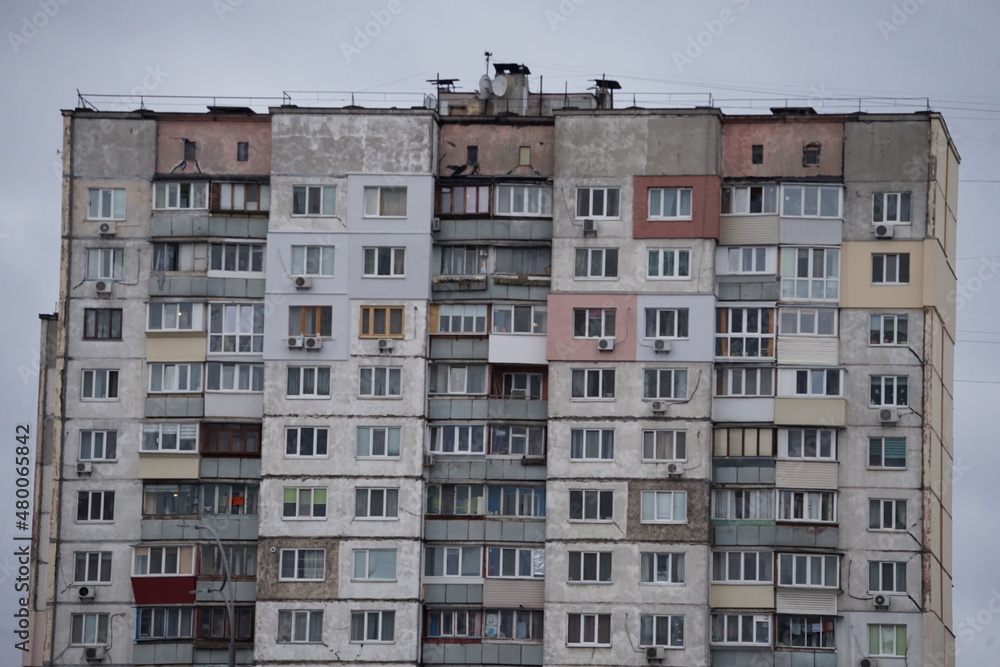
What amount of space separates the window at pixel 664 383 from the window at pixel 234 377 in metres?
15.4

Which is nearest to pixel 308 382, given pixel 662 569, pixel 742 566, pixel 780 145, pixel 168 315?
pixel 168 315

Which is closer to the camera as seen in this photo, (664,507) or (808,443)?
(664,507)

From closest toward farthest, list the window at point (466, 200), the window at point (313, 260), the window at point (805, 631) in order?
the window at point (805, 631), the window at point (313, 260), the window at point (466, 200)

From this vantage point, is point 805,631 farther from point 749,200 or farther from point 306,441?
point 306,441

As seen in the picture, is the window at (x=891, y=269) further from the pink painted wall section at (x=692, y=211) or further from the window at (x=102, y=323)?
the window at (x=102, y=323)

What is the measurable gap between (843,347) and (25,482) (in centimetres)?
3634

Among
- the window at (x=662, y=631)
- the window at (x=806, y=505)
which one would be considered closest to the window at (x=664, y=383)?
the window at (x=806, y=505)

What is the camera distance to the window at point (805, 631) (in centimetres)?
9362

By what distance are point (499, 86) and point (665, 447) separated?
57.5ft

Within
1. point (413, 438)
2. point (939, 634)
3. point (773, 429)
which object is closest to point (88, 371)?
point (413, 438)

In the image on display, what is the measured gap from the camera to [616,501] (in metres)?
94.8

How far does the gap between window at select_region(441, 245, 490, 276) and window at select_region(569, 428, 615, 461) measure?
25.2 feet

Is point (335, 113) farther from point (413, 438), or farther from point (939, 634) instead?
point (939, 634)

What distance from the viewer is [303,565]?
9544 centimetres
